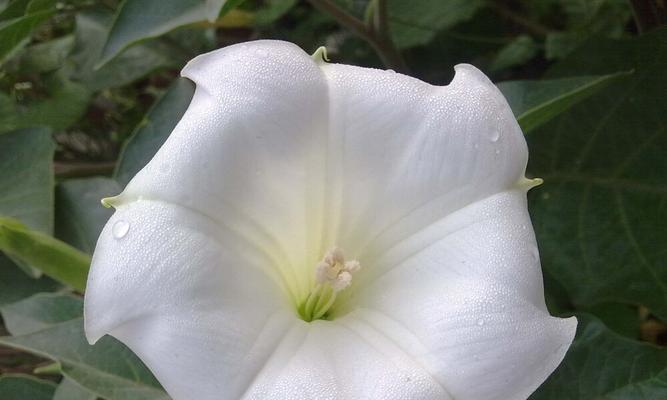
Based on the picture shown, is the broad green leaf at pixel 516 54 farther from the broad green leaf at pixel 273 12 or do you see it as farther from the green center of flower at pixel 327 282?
the green center of flower at pixel 327 282

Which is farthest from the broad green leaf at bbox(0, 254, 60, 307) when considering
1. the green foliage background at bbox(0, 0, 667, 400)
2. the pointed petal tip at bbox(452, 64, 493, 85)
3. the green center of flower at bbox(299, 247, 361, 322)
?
the pointed petal tip at bbox(452, 64, 493, 85)

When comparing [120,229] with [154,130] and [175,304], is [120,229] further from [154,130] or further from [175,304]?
[154,130]

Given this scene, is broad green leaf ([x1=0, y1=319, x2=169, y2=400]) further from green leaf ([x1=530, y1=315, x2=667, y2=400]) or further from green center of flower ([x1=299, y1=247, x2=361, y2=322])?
green leaf ([x1=530, y1=315, x2=667, y2=400])

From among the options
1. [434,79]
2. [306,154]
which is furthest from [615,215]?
[306,154]

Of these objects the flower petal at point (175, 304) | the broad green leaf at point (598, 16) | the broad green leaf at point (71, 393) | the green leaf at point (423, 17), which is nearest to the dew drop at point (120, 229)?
the flower petal at point (175, 304)

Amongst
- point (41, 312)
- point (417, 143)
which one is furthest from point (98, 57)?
point (417, 143)
